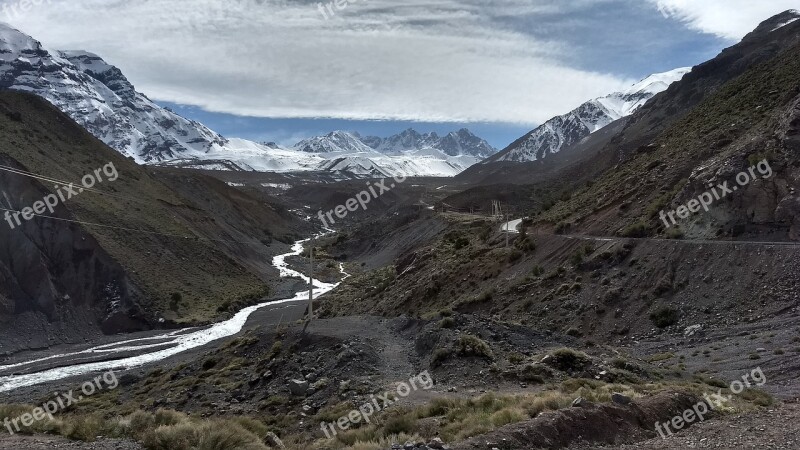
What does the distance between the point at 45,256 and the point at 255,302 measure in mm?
18896

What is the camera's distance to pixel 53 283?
4228 cm

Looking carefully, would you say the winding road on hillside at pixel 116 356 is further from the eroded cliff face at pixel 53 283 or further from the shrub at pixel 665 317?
the shrub at pixel 665 317

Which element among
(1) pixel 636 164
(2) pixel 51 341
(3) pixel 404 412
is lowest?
(3) pixel 404 412

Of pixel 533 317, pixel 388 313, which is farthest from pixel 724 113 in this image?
pixel 388 313

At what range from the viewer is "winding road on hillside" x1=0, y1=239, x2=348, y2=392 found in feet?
104

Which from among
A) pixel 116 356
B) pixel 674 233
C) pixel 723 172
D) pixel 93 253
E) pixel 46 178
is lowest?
pixel 116 356

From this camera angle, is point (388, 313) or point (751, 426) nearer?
point (751, 426)

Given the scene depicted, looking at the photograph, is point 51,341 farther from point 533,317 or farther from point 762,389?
point 762,389

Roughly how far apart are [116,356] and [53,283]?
10744 mm

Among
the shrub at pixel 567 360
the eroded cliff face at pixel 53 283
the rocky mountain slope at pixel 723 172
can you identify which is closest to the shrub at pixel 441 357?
the shrub at pixel 567 360

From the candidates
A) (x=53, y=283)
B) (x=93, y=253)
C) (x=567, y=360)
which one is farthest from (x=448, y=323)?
(x=93, y=253)

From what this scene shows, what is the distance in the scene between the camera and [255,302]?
55562mm

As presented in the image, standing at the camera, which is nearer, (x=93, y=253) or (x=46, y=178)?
(x=93, y=253)

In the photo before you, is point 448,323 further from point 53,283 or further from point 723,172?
point 53,283
